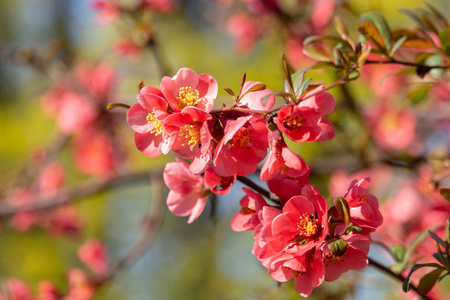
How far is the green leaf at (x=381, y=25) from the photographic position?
597 millimetres

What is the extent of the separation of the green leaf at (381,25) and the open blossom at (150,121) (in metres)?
0.32

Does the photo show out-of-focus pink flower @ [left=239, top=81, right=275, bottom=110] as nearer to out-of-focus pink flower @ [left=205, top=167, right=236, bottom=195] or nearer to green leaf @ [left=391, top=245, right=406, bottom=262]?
out-of-focus pink flower @ [left=205, top=167, right=236, bottom=195]

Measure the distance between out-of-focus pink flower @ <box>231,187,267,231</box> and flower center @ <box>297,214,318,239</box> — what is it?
2.0 inches

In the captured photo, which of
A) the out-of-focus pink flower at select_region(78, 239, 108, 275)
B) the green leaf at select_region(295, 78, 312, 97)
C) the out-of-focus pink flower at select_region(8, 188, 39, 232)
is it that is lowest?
the out-of-focus pink flower at select_region(8, 188, 39, 232)

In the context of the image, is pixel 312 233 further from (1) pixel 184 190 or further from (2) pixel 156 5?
(2) pixel 156 5

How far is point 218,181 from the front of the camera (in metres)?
0.51

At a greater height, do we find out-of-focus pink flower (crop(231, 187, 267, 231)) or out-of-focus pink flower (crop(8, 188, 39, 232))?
out-of-focus pink flower (crop(231, 187, 267, 231))

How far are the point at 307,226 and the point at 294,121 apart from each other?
0.11 metres

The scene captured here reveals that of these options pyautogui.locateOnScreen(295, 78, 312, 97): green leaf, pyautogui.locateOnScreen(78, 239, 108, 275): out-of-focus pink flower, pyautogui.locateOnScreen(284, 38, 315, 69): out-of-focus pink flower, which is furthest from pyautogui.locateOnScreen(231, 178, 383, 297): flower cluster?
pyautogui.locateOnScreen(284, 38, 315, 69): out-of-focus pink flower

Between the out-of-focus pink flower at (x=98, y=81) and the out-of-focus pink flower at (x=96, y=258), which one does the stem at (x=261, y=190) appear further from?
the out-of-focus pink flower at (x=98, y=81)

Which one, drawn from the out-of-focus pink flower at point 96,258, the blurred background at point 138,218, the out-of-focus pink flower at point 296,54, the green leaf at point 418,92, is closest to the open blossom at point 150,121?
the green leaf at point 418,92

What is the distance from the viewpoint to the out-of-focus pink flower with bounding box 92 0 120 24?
127 cm

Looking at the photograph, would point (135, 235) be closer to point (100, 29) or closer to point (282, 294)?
point (100, 29)

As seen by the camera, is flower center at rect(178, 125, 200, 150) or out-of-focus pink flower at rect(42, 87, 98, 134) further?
out-of-focus pink flower at rect(42, 87, 98, 134)
